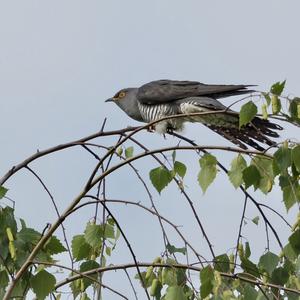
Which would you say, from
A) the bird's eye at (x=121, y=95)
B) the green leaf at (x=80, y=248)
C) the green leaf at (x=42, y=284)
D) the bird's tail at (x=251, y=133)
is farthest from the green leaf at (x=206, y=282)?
the bird's eye at (x=121, y=95)

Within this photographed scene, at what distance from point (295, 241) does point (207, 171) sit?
0.49 metres

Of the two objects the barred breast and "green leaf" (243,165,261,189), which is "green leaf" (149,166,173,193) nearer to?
"green leaf" (243,165,261,189)

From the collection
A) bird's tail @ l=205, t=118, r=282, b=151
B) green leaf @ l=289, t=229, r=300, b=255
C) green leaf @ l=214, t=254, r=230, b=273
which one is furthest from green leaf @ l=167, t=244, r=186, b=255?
bird's tail @ l=205, t=118, r=282, b=151

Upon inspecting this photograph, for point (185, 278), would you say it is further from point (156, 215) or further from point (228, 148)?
point (228, 148)

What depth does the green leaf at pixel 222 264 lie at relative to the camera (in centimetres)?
339

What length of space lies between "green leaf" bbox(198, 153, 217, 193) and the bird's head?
5.52m

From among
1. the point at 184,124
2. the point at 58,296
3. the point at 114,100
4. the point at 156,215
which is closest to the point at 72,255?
the point at 58,296

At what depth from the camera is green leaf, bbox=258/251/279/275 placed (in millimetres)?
3389

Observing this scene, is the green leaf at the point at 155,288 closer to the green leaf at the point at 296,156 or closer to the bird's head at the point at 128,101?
the green leaf at the point at 296,156

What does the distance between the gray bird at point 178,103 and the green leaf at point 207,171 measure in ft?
9.22

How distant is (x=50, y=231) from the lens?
3471 millimetres

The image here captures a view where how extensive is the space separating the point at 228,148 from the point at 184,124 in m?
4.60

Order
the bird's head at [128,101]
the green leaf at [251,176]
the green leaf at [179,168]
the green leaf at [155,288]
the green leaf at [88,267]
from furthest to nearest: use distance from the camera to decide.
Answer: the bird's head at [128,101], the green leaf at [179,168], the green leaf at [88,267], the green leaf at [251,176], the green leaf at [155,288]

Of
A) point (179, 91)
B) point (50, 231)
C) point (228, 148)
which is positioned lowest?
point (50, 231)
